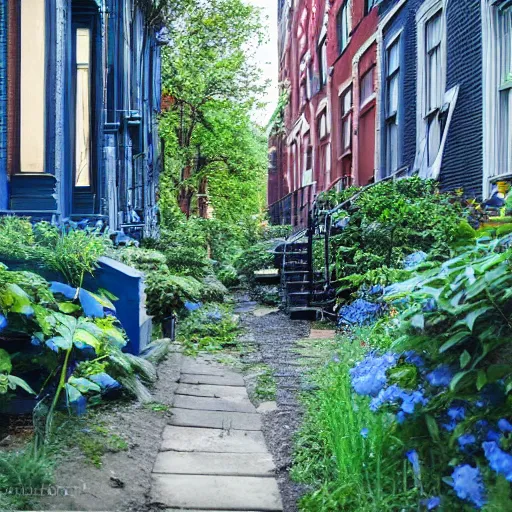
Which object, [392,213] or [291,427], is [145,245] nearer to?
[392,213]

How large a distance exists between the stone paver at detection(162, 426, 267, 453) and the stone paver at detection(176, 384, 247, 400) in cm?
108

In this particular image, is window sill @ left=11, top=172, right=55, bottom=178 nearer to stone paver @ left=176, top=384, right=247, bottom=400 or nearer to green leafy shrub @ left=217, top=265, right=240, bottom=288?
stone paver @ left=176, top=384, right=247, bottom=400

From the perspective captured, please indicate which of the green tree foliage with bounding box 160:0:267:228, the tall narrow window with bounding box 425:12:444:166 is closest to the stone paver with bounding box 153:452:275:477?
the tall narrow window with bounding box 425:12:444:166

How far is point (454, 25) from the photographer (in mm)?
9305

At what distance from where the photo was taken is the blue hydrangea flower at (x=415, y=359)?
2793 mm

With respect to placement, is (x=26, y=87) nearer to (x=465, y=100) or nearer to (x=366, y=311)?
(x=366, y=311)

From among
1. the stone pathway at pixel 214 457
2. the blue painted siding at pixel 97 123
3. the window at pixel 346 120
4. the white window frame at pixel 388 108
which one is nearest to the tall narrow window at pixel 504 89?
the stone pathway at pixel 214 457

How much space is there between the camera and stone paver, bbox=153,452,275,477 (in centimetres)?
444

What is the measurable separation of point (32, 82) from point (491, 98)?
194 inches

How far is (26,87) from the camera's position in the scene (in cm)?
731

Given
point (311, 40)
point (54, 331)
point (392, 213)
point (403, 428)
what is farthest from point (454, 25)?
point (311, 40)

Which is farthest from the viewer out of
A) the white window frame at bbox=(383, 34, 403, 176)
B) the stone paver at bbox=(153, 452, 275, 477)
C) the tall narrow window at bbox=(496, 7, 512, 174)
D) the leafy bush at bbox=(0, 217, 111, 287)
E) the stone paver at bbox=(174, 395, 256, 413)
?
the white window frame at bbox=(383, 34, 403, 176)

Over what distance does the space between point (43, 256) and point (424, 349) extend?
3767mm

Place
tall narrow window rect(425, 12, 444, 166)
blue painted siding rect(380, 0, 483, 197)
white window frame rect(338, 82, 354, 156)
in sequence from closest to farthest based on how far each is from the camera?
1. blue painted siding rect(380, 0, 483, 197)
2. tall narrow window rect(425, 12, 444, 166)
3. white window frame rect(338, 82, 354, 156)
